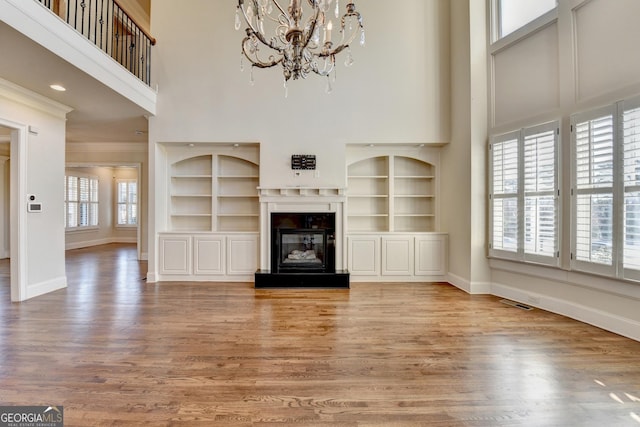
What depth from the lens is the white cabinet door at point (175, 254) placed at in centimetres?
507

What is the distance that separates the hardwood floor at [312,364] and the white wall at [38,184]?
0.50m

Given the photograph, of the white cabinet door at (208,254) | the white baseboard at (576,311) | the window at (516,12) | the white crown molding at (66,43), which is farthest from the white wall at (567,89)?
the white crown molding at (66,43)

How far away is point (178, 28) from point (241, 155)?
7.73ft

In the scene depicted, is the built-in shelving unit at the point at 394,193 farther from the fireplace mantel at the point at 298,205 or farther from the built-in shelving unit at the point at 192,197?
the built-in shelving unit at the point at 192,197

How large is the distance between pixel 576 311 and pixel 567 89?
2.63 m

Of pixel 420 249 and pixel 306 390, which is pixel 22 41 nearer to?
pixel 306 390

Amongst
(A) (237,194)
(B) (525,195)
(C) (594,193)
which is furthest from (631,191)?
(A) (237,194)

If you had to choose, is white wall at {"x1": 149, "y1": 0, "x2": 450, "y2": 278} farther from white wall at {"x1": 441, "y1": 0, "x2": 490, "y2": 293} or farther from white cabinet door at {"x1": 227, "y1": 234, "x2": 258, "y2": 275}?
white cabinet door at {"x1": 227, "y1": 234, "x2": 258, "y2": 275}

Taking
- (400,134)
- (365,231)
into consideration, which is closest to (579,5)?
(400,134)

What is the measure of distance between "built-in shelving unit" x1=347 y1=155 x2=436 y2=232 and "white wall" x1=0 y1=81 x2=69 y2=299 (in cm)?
488

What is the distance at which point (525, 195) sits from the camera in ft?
12.7

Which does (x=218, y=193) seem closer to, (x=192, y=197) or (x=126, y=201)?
(x=192, y=197)

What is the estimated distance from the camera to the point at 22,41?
2.76 metres

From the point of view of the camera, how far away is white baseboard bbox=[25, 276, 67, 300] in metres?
4.09
